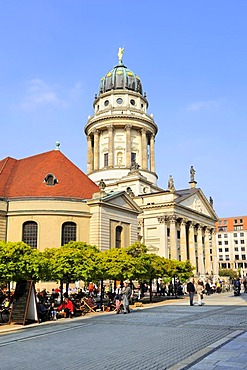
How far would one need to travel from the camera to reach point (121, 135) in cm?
7650

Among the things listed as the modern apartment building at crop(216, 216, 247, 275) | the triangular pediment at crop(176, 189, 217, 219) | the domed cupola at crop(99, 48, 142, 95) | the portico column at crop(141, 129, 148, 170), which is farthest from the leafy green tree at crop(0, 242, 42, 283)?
the modern apartment building at crop(216, 216, 247, 275)

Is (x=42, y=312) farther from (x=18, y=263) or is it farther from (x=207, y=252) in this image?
(x=207, y=252)

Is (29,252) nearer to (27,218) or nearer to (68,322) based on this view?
(68,322)

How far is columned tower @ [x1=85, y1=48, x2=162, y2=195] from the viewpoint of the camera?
7350cm

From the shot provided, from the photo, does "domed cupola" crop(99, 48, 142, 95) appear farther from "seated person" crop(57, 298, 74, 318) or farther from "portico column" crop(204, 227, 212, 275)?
"seated person" crop(57, 298, 74, 318)

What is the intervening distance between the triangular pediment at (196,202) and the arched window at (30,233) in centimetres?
3027

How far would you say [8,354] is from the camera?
12031mm

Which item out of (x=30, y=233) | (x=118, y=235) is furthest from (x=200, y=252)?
(x=30, y=233)

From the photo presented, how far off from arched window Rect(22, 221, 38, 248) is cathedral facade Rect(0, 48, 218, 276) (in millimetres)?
98

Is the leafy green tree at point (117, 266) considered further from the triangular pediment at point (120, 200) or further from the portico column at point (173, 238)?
the portico column at point (173, 238)

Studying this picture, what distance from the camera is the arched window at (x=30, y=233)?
4019 cm

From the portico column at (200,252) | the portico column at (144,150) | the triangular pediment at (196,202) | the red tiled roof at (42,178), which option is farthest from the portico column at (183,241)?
the red tiled roof at (42,178)

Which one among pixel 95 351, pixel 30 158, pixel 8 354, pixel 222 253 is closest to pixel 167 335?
pixel 95 351

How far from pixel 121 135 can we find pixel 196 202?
60.9 ft
